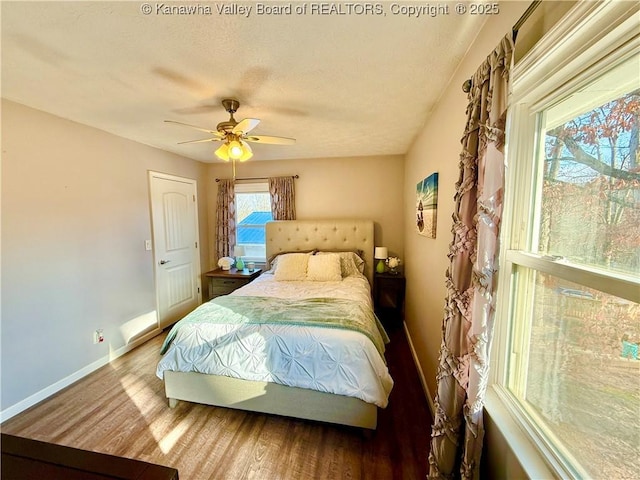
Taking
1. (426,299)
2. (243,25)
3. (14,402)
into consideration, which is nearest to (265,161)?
(243,25)

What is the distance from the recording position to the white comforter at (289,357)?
5.51 ft

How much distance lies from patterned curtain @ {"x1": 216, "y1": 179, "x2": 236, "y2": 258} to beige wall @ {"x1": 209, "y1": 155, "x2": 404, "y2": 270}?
0.64 meters

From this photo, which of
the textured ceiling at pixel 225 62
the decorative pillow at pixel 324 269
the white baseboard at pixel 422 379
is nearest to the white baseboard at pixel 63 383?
the decorative pillow at pixel 324 269

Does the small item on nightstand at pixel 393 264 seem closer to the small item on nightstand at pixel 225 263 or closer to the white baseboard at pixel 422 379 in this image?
the white baseboard at pixel 422 379

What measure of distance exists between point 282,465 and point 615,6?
94.4 inches

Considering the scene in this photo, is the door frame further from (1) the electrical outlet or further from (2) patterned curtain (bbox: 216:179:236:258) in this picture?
(1) the electrical outlet

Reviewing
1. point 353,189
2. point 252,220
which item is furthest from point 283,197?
point 353,189

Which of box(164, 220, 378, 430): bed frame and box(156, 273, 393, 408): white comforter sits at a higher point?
box(156, 273, 393, 408): white comforter

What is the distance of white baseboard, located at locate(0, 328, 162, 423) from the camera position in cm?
196

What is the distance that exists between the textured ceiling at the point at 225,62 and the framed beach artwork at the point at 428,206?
627mm

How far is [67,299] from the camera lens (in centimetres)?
234

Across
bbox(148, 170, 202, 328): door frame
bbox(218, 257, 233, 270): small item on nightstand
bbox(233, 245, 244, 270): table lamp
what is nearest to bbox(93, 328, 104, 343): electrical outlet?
bbox(148, 170, 202, 328): door frame

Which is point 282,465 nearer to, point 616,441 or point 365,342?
point 365,342

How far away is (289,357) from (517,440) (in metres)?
1.25
